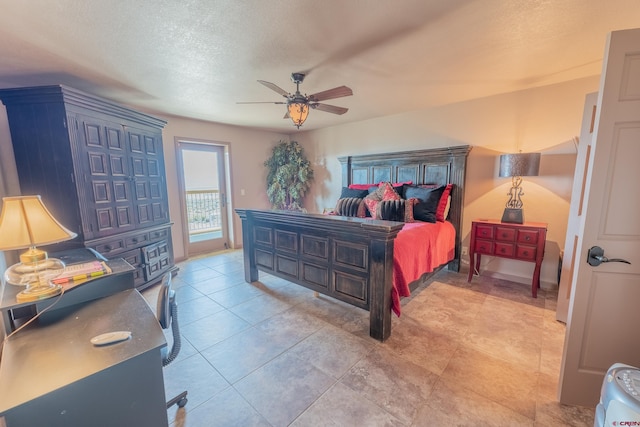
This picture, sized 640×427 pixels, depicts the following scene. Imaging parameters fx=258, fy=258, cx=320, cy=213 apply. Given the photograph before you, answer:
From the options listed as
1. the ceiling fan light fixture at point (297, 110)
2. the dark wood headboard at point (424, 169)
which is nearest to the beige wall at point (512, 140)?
the dark wood headboard at point (424, 169)

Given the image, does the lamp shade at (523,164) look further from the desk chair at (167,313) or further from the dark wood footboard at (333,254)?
the desk chair at (167,313)

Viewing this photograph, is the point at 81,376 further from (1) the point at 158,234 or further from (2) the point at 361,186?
(2) the point at 361,186

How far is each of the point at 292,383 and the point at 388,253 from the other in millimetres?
1174

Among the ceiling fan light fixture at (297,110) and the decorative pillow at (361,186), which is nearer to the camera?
the ceiling fan light fixture at (297,110)

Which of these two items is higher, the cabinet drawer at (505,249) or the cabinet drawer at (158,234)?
the cabinet drawer at (158,234)

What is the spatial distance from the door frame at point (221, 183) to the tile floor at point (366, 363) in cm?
160

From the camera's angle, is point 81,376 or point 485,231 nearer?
point 81,376

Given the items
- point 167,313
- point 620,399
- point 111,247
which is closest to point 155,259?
point 111,247

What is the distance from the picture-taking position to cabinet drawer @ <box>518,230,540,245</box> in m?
2.92

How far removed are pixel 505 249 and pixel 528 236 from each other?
274 millimetres

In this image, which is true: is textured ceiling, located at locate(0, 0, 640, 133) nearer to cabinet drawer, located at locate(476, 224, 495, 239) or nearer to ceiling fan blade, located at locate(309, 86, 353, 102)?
ceiling fan blade, located at locate(309, 86, 353, 102)

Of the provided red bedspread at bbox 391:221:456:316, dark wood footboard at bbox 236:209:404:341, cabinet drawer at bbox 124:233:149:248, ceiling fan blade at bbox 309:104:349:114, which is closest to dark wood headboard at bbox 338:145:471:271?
red bedspread at bbox 391:221:456:316

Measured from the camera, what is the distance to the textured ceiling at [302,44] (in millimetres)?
1646

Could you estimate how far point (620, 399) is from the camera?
3.34 feet
